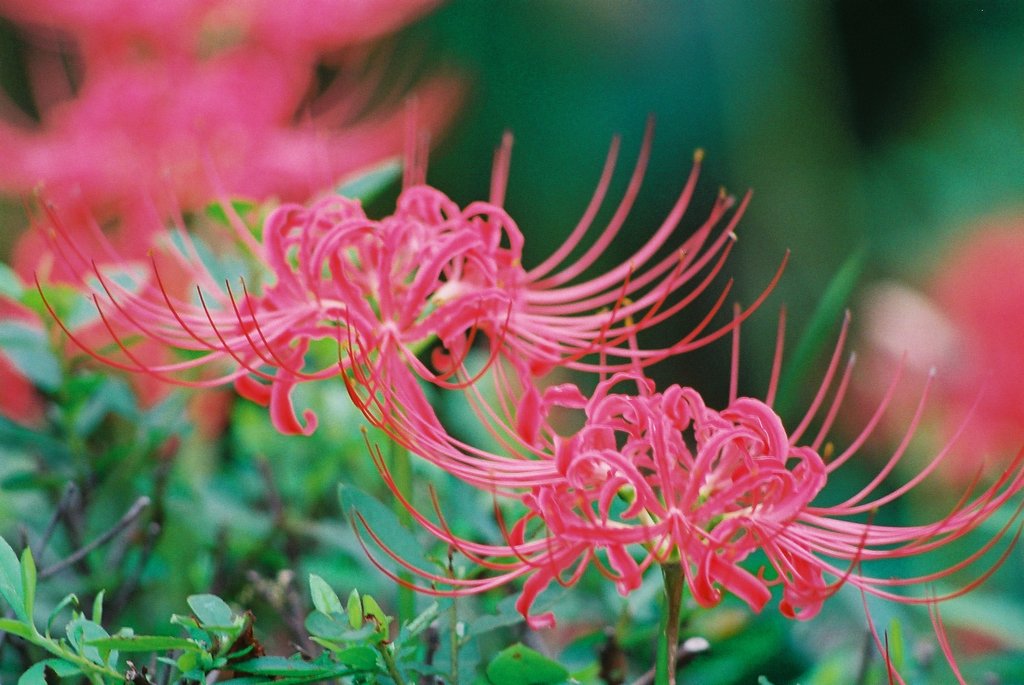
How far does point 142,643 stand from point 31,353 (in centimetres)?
38

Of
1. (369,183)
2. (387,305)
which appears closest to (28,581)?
(387,305)

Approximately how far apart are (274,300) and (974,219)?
1.35 metres

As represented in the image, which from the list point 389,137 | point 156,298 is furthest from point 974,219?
point 156,298

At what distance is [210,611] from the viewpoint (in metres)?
0.50

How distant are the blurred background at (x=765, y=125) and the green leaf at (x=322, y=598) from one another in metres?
0.89

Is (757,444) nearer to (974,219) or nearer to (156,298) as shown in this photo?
(156,298)

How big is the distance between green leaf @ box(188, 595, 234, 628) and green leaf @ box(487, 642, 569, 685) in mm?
113

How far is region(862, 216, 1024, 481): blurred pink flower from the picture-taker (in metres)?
1.14

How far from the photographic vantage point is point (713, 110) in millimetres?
2150

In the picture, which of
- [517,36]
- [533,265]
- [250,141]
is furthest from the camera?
[517,36]

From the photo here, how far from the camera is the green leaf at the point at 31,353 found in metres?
0.78

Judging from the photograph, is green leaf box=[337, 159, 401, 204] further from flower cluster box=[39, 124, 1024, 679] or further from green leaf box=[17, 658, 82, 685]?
green leaf box=[17, 658, 82, 685]

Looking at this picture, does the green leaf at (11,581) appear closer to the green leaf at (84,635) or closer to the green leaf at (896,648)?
the green leaf at (84,635)

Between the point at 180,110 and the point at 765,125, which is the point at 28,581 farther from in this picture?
the point at 765,125
